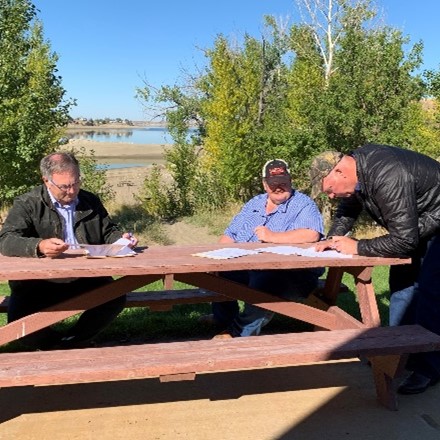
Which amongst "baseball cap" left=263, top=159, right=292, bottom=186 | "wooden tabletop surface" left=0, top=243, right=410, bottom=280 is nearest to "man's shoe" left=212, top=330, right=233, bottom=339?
"wooden tabletop surface" left=0, top=243, right=410, bottom=280

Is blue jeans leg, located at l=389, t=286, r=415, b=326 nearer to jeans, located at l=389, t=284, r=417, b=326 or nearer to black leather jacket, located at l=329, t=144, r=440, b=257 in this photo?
jeans, located at l=389, t=284, r=417, b=326

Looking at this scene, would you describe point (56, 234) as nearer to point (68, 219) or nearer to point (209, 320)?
point (68, 219)

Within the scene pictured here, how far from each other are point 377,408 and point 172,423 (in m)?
1.14

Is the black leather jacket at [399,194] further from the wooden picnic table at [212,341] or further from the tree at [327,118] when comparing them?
the tree at [327,118]

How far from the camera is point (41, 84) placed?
1144 cm

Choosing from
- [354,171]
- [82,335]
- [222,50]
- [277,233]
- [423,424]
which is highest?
[222,50]

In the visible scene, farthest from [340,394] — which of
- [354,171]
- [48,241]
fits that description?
[48,241]

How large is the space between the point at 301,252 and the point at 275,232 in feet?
1.77

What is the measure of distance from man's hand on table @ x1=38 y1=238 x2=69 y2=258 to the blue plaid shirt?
1.54m

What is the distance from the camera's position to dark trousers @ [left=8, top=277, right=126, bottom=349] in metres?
3.64

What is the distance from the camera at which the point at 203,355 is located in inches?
116

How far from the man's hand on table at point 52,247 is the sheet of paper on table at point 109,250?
0.61 ft

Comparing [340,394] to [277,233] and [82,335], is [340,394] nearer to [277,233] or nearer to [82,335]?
[277,233]

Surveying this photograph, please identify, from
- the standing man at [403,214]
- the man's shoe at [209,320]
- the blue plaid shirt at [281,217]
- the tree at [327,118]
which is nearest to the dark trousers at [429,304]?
the standing man at [403,214]
